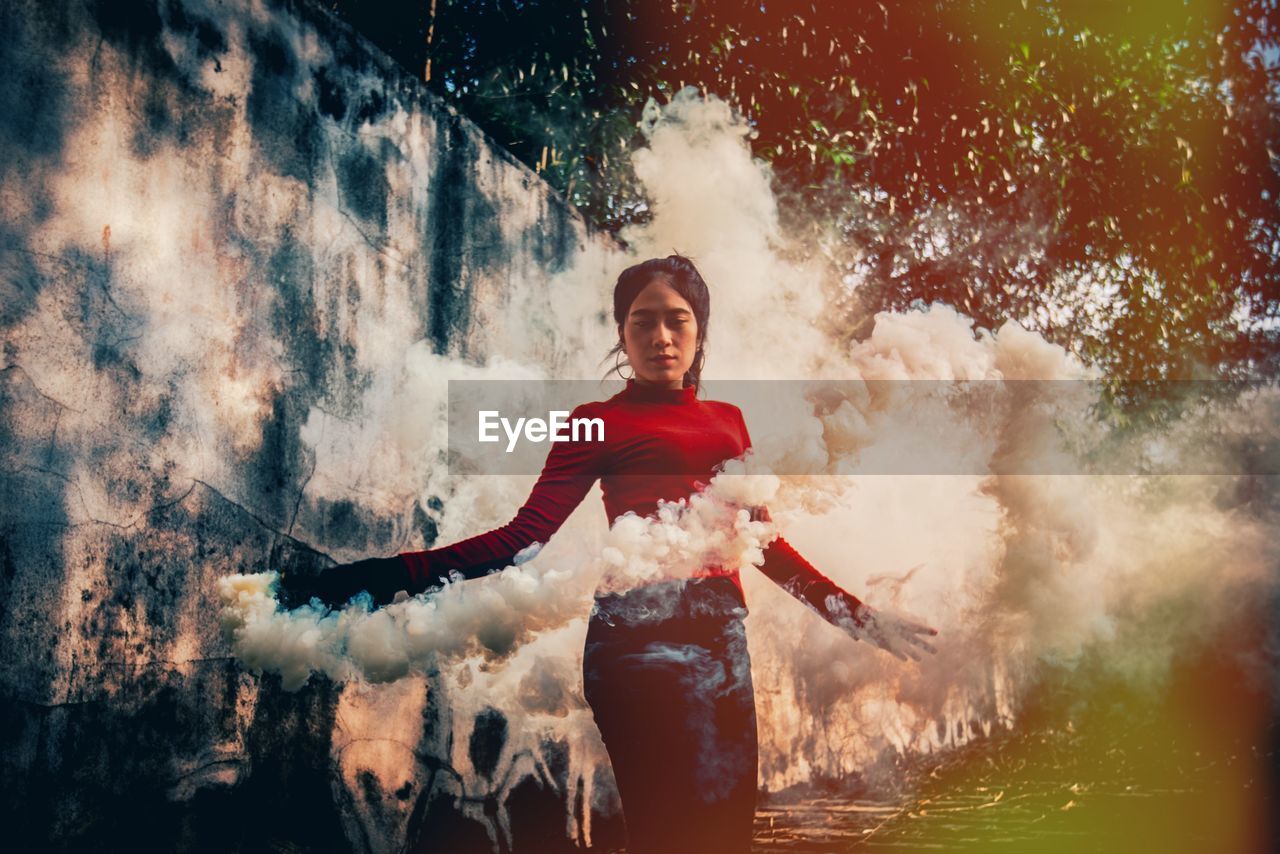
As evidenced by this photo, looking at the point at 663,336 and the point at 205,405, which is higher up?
the point at 663,336

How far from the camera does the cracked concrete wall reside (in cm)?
211

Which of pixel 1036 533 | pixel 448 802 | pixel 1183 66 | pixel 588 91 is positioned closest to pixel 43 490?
pixel 448 802

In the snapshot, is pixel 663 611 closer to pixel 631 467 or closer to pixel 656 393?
pixel 631 467

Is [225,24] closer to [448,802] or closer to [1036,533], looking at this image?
[448,802]

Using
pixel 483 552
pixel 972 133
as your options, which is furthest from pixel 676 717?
pixel 972 133

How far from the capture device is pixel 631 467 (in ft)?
9.17

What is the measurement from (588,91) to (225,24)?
2.15 m

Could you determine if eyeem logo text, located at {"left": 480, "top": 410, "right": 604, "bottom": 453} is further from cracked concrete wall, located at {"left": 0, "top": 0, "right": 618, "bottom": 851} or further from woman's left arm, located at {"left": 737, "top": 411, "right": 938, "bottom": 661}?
woman's left arm, located at {"left": 737, "top": 411, "right": 938, "bottom": 661}

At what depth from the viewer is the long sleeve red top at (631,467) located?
107 inches

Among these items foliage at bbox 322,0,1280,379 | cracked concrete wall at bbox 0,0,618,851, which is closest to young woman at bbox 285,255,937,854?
cracked concrete wall at bbox 0,0,618,851

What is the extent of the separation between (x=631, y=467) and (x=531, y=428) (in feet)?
2.61

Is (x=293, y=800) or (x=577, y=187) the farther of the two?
(x=577, y=187)

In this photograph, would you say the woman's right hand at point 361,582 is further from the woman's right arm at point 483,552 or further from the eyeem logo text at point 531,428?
the eyeem logo text at point 531,428

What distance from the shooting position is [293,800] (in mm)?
2555
